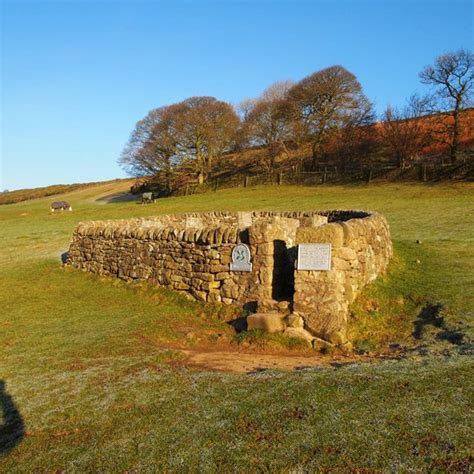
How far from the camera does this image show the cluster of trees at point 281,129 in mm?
46188

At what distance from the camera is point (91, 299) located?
12.7 m

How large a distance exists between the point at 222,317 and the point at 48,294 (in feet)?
18.7

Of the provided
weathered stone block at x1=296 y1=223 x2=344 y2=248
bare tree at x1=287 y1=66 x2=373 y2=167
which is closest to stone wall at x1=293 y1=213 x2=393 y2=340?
weathered stone block at x1=296 y1=223 x2=344 y2=248

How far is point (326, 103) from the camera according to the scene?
48562 millimetres

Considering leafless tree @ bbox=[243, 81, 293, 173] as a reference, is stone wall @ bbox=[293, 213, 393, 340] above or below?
below

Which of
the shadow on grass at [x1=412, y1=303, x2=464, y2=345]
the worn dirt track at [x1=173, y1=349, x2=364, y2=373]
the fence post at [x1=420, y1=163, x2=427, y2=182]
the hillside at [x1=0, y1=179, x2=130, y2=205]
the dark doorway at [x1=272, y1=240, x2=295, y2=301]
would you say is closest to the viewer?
the worn dirt track at [x1=173, y1=349, x2=364, y2=373]

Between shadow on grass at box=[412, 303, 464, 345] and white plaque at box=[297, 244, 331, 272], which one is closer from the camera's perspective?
shadow on grass at box=[412, 303, 464, 345]

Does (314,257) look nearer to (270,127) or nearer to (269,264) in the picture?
(269,264)

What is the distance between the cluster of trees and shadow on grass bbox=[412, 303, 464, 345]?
36038 mm

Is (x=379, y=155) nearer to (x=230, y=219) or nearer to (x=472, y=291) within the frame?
(x=230, y=219)

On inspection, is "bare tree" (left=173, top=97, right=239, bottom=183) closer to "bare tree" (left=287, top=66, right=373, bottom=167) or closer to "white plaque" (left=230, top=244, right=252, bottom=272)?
"bare tree" (left=287, top=66, right=373, bottom=167)

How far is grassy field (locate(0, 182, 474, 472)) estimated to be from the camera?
4.43 meters

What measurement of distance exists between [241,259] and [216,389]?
4.81m

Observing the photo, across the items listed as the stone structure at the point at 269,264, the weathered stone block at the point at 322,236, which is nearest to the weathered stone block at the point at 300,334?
the stone structure at the point at 269,264
